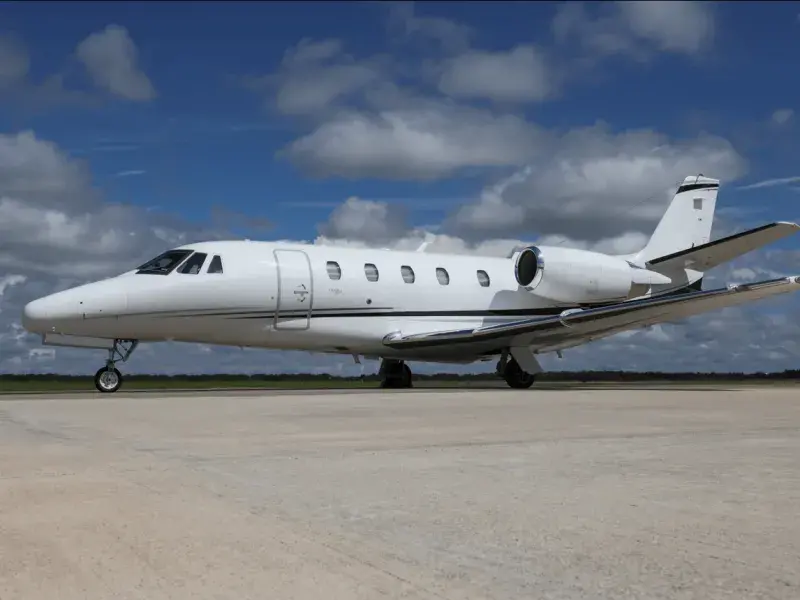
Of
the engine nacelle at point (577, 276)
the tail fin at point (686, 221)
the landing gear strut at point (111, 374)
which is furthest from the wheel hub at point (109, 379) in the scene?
the tail fin at point (686, 221)

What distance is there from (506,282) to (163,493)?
20.6 metres

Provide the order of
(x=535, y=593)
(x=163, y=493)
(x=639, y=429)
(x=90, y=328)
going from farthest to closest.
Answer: (x=90, y=328)
(x=639, y=429)
(x=163, y=493)
(x=535, y=593)

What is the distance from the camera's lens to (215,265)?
67.7 ft


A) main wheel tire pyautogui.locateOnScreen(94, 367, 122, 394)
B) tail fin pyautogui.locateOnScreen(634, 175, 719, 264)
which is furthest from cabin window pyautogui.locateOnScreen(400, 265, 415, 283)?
tail fin pyautogui.locateOnScreen(634, 175, 719, 264)

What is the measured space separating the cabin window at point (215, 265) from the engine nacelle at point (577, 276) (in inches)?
377

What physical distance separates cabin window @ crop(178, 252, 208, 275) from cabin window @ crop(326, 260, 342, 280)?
329cm

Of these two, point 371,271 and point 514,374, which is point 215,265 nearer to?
point 371,271

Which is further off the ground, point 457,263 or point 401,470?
point 457,263

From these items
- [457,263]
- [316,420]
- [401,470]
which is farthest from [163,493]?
[457,263]

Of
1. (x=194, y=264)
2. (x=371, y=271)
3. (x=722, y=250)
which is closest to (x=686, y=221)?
(x=722, y=250)

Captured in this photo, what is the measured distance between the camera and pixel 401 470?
6844 millimetres

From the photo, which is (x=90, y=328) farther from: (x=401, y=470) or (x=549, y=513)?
(x=549, y=513)

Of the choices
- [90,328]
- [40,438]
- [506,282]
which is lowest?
[40,438]

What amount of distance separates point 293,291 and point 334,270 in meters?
1.44
